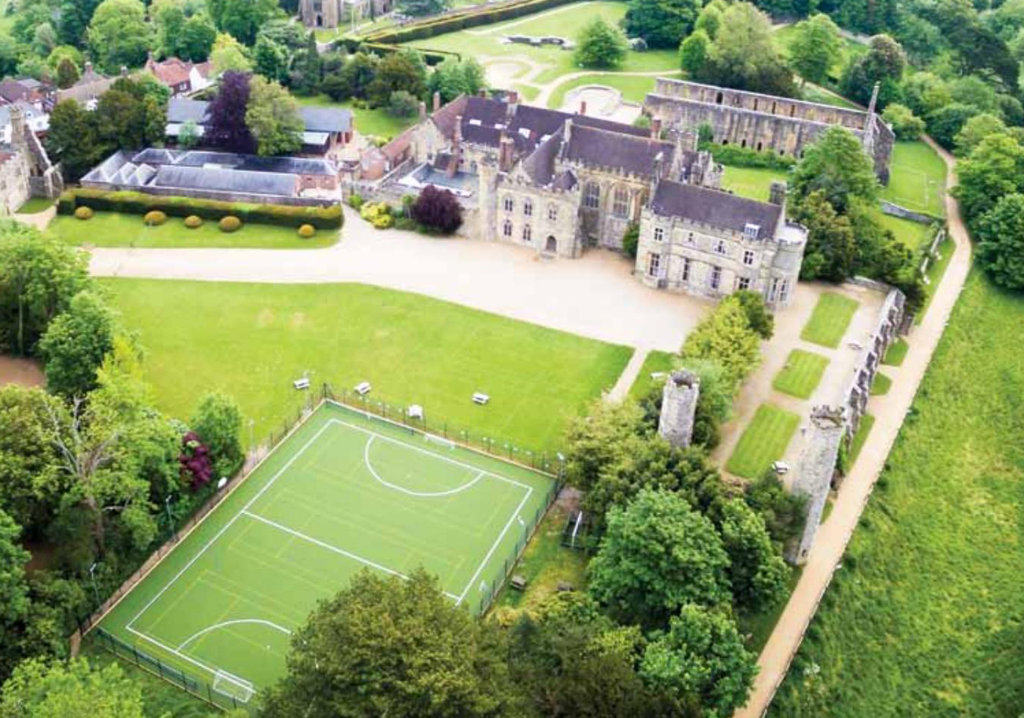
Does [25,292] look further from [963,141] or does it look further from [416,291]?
[963,141]

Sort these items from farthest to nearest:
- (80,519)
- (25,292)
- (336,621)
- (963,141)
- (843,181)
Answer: (963,141)
(843,181)
(25,292)
(80,519)
(336,621)

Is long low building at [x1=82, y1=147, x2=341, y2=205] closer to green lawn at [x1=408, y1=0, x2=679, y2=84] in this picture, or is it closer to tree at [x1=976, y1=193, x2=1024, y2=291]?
green lawn at [x1=408, y1=0, x2=679, y2=84]

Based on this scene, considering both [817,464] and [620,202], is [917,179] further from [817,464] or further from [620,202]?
[817,464]

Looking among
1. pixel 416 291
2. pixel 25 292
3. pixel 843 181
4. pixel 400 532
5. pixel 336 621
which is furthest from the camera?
pixel 843 181

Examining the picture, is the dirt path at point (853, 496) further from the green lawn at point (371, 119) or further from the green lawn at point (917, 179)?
the green lawn at point (371, 119)

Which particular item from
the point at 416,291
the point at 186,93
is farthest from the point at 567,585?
the point at 186,93

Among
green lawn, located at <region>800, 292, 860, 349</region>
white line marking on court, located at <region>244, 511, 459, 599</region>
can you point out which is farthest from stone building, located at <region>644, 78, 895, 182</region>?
white line marking on court, located at <region>244, 511, 459, 599</region>

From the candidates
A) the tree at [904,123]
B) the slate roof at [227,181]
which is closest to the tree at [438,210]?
the slate roof at [227,181]
